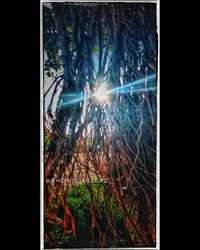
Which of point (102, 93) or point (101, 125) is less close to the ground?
point (102, 93)

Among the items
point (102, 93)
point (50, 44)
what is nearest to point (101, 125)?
point (102, 93)

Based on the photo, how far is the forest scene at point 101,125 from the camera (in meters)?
3.22

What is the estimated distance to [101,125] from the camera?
3238 mm

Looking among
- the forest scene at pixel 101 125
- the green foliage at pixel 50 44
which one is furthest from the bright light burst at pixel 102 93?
the green foliage at pixel 50 44

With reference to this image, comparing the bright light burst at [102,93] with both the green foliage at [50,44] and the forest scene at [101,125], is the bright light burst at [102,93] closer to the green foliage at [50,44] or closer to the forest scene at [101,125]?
the forest scene at [101,125]

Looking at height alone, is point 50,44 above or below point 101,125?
above

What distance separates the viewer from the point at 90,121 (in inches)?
127

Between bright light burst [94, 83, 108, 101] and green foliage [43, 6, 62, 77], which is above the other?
green foliage [43, 6, 62, 77]

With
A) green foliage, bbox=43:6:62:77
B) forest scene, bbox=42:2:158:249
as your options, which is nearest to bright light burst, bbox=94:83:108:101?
forest scene, bbox=42:2:158:249

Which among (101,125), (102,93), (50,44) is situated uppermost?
(50,44)

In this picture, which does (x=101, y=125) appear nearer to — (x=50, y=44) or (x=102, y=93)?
(x=102, y=93)

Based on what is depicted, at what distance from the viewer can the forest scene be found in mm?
Answer: 3219

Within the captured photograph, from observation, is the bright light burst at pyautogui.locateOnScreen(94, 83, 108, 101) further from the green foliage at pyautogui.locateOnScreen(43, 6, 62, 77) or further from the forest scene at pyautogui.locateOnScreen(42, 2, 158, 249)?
the green foliage at pyautogui.locateOnScreen(43, 6, 62, 77)
